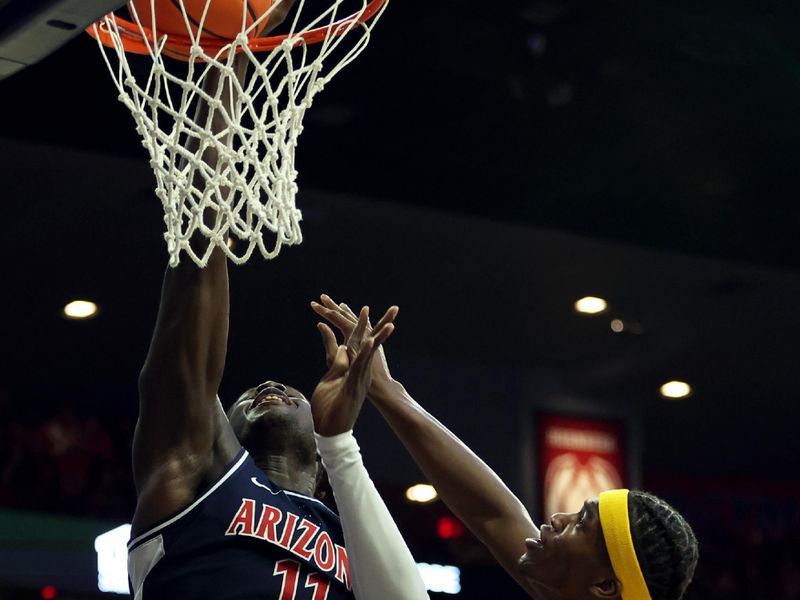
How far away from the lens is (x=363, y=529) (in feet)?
7.34

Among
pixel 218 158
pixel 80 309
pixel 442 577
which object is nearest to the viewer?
pixel 218 158

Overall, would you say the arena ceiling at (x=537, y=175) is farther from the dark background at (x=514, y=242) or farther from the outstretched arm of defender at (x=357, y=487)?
the outstretched arm of defender at (x=357, y=487)

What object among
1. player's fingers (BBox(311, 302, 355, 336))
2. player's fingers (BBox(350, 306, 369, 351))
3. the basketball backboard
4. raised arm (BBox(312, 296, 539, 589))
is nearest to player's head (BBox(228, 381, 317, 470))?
raised arm (BBox(312, 296, 539, 589))

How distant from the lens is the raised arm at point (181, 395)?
238cm

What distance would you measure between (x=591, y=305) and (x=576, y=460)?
920 millimetres

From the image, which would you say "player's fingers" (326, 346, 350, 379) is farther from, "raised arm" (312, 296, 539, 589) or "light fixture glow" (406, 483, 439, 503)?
"light fixture glow" (406, 483, 439, 503)

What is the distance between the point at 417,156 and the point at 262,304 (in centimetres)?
119

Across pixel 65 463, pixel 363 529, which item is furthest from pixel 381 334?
pixel 65 463

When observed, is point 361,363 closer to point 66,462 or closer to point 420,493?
point 66,462

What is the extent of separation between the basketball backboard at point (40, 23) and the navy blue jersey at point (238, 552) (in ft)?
2.58

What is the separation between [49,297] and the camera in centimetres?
695

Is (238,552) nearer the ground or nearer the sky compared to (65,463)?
nearer the ground

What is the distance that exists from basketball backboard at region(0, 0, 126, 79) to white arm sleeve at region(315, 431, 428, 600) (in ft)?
2.57

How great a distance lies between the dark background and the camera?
6234 millimetres
